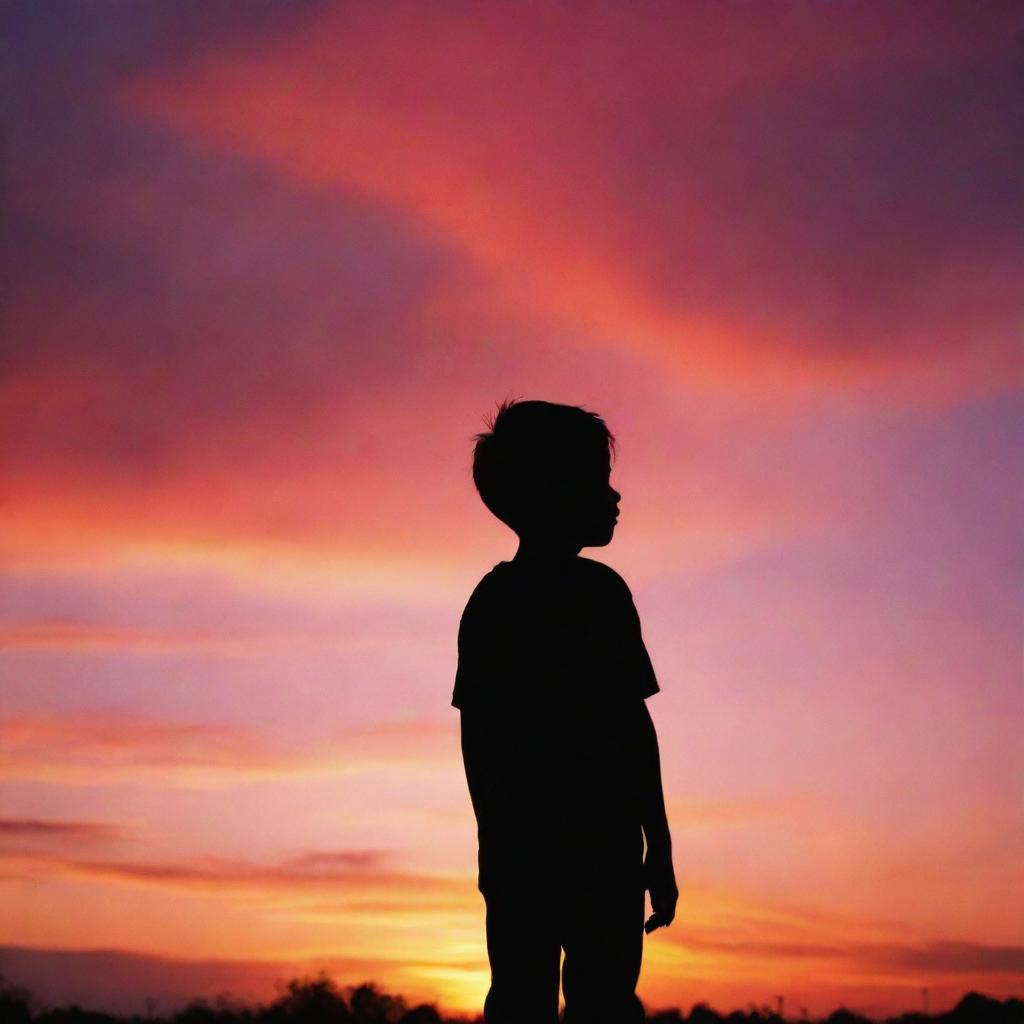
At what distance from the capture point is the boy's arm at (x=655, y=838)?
5.35 metres

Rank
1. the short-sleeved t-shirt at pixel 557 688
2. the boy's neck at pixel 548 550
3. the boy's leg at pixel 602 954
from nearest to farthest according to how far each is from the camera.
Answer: the boy's leg at pixel 602 954
the short-sleeved t-shirt at pixel 557 688
the boy's neck at pixel 548 550

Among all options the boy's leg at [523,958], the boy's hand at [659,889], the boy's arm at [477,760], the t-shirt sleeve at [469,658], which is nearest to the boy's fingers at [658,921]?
the boy's hand at [659,889]

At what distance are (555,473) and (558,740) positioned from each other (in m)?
1.04

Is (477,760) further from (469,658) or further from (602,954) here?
(602,954)

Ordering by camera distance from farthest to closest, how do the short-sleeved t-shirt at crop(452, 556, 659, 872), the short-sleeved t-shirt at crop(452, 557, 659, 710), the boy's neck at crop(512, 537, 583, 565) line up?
Answer: the boy's neck at crop(512, 537, 583, 565)
the short-sleeved t-shirt at crop(452, 557, 659, 710)
the short-sleeved t-shirt at crop(452, 556, 659, 872)

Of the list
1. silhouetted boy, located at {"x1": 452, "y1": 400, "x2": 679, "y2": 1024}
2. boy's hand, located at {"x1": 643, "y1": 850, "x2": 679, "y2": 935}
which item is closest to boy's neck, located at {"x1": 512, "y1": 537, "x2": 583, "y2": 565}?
silhouetted boy, located at {"x1": 452, "y1": 400, "x2": 679, "y2": 1024}

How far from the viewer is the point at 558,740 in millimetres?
5324

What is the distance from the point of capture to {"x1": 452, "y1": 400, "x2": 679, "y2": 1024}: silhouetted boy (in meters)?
5.18

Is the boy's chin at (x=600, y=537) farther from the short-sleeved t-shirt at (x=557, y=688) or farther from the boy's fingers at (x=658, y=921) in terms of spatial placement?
the boy's fingers at (x=658, y=921)

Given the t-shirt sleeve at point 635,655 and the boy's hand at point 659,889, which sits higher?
the t-shirt sleeve at point 635,655

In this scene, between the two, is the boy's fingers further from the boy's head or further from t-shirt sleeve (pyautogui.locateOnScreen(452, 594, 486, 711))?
the boy's head

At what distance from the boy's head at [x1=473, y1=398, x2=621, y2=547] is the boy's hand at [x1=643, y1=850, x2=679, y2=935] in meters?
1.26

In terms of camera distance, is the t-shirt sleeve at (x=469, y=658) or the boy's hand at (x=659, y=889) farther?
the t-shirt sleeve at (x=469, y=658)

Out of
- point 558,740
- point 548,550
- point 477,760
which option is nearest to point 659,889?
point 558,740
